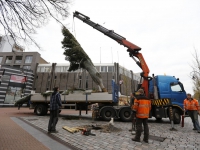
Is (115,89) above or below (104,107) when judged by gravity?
above

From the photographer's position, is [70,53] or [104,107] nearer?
[104,107]

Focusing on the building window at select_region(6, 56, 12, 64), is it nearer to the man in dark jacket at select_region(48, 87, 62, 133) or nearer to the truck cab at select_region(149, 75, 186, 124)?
the man in dark jacket at select_region(48, 87, 62, 133)

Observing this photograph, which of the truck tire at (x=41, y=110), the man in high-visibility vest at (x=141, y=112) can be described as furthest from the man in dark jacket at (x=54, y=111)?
Result: the truck tire at (x=41, y=110)

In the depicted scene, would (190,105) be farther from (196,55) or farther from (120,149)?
(196,55)

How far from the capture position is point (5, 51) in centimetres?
3703

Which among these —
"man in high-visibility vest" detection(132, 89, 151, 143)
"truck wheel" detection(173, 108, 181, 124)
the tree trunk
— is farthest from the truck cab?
the tree trunk

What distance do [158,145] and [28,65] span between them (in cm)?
3729

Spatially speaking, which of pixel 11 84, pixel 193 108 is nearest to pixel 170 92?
pixel 193 108

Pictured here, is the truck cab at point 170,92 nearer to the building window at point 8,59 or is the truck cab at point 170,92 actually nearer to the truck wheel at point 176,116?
the truck wheel at point 176,116

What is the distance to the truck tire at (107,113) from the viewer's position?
9.02 meters

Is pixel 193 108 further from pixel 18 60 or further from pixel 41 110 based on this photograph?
pixel 18 60

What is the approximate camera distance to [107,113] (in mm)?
9180

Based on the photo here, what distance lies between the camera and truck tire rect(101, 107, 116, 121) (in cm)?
902

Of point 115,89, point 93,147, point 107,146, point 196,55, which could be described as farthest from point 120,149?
point 196,55
